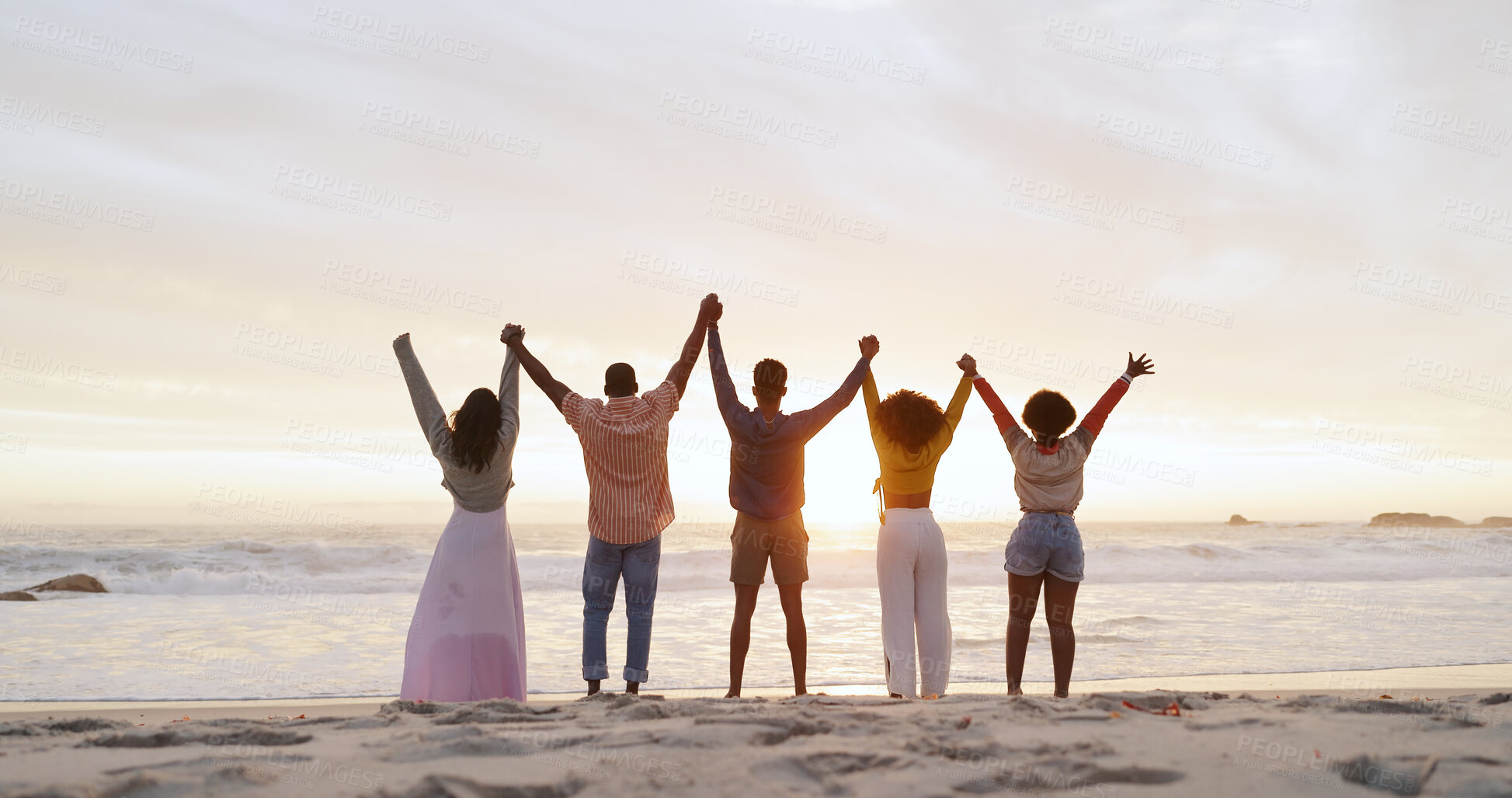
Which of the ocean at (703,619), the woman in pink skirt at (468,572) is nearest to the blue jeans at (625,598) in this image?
the woman in pink skirt at (468,572)

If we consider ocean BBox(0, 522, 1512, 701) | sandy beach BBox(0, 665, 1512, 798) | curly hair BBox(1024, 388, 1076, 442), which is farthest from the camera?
ocean BBox(0, 522, 1512, 701)

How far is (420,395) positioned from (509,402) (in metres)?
0.42

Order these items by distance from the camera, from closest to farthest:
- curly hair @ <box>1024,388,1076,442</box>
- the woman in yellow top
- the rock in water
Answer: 1. curly hair @ <box>1024,388,1076,442</box>
2. the woman in yellow top
3. the rock in water

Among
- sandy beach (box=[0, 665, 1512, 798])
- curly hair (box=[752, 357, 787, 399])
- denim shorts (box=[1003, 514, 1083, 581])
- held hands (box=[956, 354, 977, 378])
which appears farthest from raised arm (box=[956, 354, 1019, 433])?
sandy beach (box=[0, 665, 1512, 798])

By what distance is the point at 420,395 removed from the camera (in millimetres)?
4355

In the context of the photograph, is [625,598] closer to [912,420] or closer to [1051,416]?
[912,420]

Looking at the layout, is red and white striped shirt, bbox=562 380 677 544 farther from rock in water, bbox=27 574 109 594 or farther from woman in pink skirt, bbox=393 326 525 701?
rock in water, bbox=27 574 109 594

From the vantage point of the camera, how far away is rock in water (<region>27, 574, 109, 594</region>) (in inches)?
531

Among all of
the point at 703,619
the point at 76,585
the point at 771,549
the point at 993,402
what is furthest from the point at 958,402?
the point at 76,585

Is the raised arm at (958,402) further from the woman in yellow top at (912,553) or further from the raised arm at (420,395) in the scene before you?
the raised arm at (420,395)

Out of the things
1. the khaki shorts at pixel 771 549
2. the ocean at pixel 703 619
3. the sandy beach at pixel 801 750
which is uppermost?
the khaki shorts at pixel 771 549

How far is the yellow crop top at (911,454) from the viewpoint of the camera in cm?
484

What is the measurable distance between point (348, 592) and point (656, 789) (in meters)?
15.3

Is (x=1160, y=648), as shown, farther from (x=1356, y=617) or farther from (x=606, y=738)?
(x=606, y=738)
